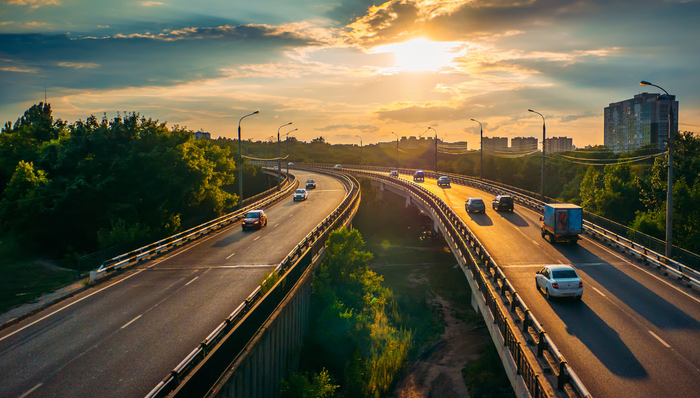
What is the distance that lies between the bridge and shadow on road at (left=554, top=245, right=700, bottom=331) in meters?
0.05

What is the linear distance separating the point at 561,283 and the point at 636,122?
15675 cm

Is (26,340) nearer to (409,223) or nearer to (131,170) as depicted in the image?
(131,170)

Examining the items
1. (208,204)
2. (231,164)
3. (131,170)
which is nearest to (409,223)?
(231,164)

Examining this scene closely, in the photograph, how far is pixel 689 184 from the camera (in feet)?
139

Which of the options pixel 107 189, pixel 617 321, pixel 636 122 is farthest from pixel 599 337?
pixel 636 122

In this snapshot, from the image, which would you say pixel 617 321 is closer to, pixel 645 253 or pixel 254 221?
pixel 645 253

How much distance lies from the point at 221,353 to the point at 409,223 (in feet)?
203

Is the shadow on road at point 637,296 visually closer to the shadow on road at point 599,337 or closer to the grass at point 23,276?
the shadow on road at point 599,337

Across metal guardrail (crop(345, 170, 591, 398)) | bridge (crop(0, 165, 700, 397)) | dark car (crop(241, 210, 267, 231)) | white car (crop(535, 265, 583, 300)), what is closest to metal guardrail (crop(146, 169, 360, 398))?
bridge (crop(0, 165, 700, 397))

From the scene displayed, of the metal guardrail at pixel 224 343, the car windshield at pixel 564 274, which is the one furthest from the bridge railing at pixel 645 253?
the metal guardrail at pixel 224 343

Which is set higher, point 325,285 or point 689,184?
point 689,184

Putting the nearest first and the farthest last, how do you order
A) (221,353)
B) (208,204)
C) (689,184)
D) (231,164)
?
(221,353) → (689,184) → (208,204) → (231,164)

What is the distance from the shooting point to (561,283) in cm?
1916

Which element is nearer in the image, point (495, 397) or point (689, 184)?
point (495, 397)
